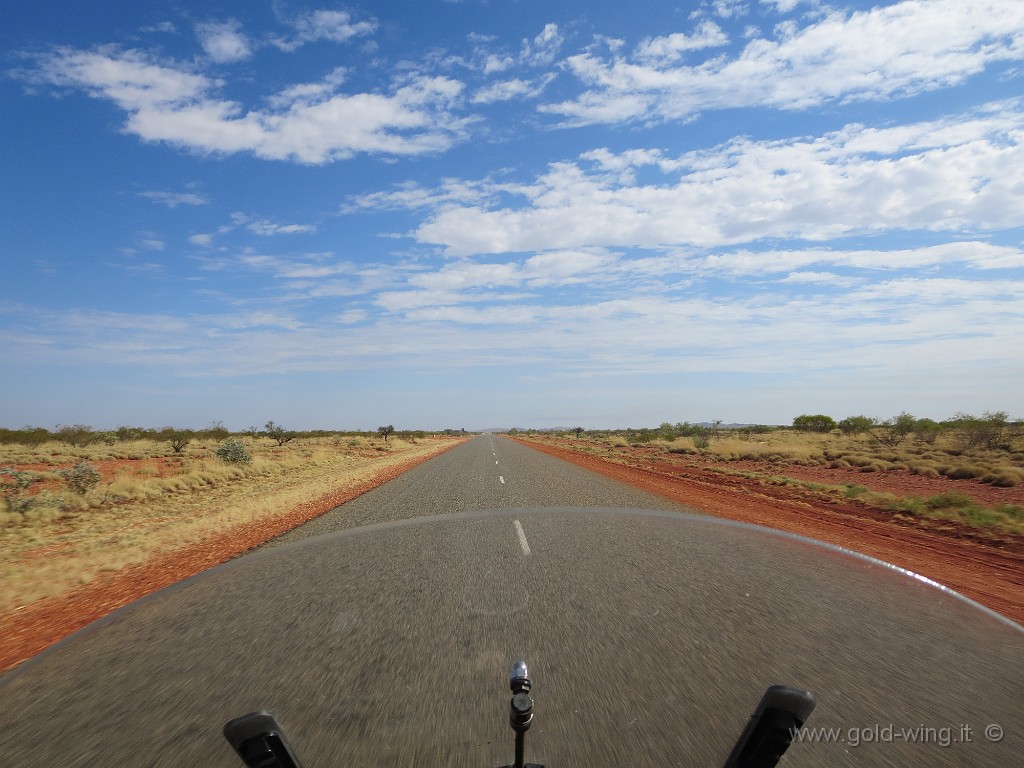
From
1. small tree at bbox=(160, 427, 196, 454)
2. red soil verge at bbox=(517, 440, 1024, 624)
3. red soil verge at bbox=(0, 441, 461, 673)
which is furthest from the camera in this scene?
small tree at bbox=(160, 427, 196, 454)

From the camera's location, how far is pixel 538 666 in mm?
3457

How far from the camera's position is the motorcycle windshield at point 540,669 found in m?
2.59

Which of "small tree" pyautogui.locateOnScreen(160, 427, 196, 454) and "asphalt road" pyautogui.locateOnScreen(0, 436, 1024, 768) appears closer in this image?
"asphalt road" pyautogui.locateOnScreen(0, 436, 1024, 768)

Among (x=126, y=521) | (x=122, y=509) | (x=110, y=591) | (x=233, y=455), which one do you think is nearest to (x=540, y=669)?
(x=110, y=591)

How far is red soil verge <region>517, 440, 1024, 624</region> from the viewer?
687 centimetres

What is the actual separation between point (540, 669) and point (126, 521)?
573 inches

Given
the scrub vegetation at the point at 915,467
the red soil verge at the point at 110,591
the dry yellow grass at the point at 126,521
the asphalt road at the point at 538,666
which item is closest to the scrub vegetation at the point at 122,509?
the dry yellow grass at the point at 126,521

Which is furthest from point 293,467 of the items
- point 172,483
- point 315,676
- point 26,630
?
point 315,676

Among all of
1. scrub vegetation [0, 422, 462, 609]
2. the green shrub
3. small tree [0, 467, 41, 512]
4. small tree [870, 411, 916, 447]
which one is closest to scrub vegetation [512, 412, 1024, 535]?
small tree [870, 411, 916, 447]

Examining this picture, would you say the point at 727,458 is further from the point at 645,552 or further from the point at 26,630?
the point at 26,630

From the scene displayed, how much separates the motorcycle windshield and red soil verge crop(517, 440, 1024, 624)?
2.77 meters

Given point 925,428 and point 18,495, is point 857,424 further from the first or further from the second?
point 18,495

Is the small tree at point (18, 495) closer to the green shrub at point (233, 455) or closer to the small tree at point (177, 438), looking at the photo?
the green shrub at point (233, 455)

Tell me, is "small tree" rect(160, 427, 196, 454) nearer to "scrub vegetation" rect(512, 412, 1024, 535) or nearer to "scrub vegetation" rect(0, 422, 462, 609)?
"scrub vegetation" rect(0, 422, 462, 609)
